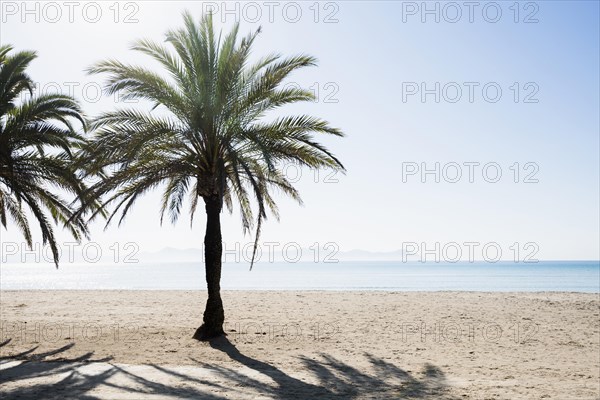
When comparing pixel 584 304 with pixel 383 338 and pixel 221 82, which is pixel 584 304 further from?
pixel 221 82

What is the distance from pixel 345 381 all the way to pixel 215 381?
7.71 ft

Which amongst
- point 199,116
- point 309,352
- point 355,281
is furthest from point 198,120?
point 355,281

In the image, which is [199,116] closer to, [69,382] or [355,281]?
[69,382]

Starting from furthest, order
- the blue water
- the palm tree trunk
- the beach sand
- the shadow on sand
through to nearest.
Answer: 1. the blue water
2. the palm tree trunk
3. the beach sand
4. the shadow on sand

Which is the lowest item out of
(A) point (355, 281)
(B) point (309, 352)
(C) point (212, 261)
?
(A) point (355, 281)

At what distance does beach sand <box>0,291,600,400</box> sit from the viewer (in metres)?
9.09

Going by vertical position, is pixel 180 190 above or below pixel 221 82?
below

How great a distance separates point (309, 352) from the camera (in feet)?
41.5

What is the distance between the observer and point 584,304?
22969 millimetres

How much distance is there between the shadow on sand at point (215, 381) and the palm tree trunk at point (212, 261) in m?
2.78

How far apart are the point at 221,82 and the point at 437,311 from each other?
12543 millimetres

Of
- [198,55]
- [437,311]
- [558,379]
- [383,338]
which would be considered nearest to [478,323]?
[437,311]

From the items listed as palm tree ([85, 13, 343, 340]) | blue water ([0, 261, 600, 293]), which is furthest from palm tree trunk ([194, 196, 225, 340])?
blue water ([0, 261, 600, 293])

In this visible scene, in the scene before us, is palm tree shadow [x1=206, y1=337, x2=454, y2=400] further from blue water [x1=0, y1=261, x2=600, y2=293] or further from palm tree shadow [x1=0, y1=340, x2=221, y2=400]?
blue water [x1=0, y1=261, x2=600, y2=293]
